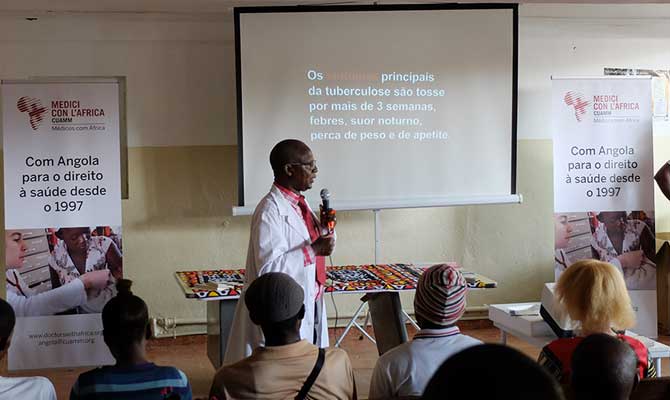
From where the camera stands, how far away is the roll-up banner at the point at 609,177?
20.8ft

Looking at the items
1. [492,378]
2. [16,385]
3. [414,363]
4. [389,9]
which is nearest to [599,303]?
[414,363]

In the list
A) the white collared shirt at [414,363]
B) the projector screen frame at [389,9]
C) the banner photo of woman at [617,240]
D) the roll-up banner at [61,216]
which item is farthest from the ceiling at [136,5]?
the white collared shirt at [414,363]

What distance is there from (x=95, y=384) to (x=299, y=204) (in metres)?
1.48

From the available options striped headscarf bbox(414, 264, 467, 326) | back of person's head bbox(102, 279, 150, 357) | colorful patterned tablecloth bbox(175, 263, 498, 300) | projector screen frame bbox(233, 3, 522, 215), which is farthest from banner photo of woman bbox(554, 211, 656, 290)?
back of person's head bbox(102, 279, 150, 357)

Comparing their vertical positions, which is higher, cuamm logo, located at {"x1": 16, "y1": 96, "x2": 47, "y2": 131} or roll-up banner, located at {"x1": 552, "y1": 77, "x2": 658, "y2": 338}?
cuamm logo, located at {"x1": 16, "y1": 96, "x2": 47, "y2": 131}

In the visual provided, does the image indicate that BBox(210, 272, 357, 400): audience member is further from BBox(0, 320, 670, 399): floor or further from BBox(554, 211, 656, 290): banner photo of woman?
BBox(554, 211, 656, 290): banner photo of woman

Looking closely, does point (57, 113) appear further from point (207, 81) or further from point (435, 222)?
point (435, 222)

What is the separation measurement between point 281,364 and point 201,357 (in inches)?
149

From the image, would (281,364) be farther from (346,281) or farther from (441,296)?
(346,281)

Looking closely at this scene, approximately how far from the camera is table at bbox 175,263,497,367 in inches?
188

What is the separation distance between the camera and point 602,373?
1783 mm

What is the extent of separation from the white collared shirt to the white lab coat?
925 millimetres

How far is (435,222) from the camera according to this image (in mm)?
6715

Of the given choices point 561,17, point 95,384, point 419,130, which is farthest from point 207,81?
point 95,384
